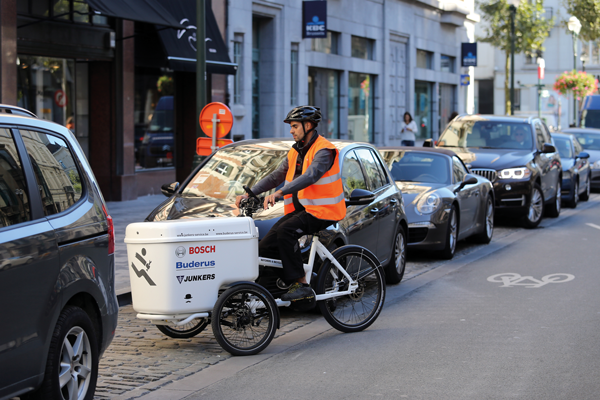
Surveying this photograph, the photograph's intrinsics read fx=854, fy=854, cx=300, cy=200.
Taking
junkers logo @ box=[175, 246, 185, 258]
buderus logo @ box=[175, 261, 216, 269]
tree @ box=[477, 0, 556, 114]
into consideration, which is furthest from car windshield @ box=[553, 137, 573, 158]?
tree @ box=[477, 0, 556, 114]

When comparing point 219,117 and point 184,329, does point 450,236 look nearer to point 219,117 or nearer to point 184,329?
point 219,117

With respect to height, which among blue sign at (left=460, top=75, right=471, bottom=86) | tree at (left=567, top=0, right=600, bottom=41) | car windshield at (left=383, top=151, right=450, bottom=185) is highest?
tree at (left=567, top=0, right=600, bottom=41)

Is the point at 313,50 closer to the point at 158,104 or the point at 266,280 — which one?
the point at 158,104

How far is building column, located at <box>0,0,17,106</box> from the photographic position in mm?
14547

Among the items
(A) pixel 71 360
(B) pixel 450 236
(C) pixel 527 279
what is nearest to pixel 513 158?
(B) pixel 450 236

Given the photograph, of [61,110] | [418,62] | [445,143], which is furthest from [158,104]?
[418,62]

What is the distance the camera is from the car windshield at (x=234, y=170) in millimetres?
8484

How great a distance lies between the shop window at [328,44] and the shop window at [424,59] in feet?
29.1

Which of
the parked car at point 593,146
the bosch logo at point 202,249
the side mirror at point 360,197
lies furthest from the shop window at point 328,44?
the bosch logo at point 202,249

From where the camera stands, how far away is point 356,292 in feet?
24.2

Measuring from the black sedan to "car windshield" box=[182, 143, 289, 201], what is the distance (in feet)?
10.9

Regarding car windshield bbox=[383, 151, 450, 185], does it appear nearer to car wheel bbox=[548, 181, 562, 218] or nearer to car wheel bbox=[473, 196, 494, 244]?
car wheel bbox=[473, 196, 494, 244]

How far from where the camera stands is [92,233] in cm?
500

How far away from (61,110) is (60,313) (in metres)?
13.4
